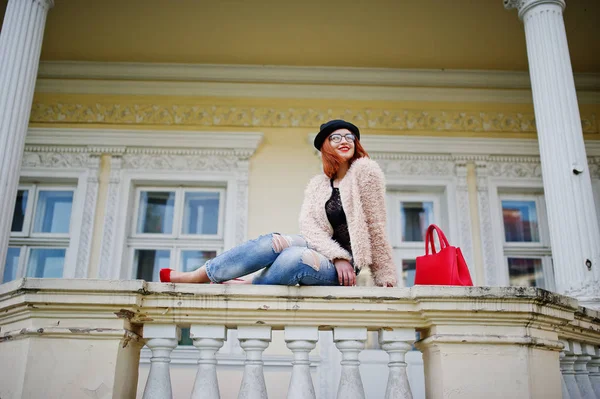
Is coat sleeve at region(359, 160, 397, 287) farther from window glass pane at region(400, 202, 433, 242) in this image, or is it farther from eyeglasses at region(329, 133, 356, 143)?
window glass pane at region(400, 202, 433, 242)

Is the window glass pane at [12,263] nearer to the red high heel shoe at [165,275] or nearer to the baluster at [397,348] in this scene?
the red high heel shoe at [165,275]

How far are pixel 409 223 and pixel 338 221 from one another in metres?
4.02

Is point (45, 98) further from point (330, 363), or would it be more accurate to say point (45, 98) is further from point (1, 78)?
point (330, 363)

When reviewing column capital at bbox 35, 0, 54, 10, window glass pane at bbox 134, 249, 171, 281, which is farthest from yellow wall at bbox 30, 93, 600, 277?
column capital at bbox 35, 0, 54, 10

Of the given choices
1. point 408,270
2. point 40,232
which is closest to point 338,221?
point 408,270

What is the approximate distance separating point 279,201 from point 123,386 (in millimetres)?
4368

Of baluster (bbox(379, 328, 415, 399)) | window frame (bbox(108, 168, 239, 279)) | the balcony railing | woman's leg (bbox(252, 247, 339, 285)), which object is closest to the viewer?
the balcony railing

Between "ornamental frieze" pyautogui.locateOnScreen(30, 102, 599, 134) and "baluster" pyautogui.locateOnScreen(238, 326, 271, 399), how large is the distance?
15.4 feet

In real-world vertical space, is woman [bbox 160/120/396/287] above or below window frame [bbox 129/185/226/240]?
below

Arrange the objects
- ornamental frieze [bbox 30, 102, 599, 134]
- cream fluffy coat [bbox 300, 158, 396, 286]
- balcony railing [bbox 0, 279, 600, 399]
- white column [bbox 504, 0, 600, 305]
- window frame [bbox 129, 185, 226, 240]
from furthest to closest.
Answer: ornamental frieze [bbox 30, 102, 599, 134]
window frame [bbox 129, 185, 226, 240]
white column [bbox 504, 0, 600, 305]
cream fluffy coat [bbox 300, 158, 396, 286]
balcony railing [bbox 0, 279, 600, 399]

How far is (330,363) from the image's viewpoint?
18.3 ft

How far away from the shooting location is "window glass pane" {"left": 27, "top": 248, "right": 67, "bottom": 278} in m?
6.19

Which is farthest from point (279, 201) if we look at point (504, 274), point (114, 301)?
point (114, 301)

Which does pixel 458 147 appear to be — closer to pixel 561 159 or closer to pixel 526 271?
pixel 526 271
